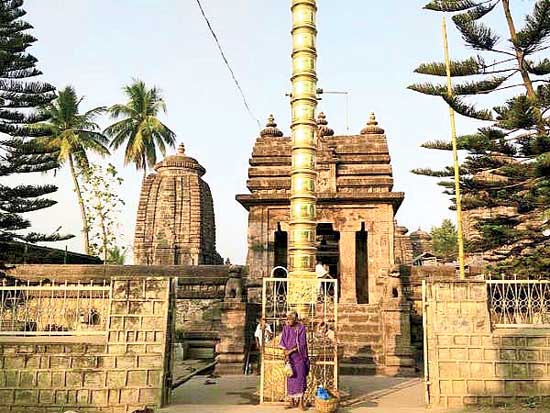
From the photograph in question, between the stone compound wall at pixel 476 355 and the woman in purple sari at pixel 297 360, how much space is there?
1690 mm

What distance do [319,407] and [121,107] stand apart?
29.3 meters

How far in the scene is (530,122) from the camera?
9383 mm

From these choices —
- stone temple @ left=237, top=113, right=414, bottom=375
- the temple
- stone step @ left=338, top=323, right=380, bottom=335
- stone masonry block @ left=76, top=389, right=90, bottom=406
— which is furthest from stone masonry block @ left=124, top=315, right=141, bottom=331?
the temple

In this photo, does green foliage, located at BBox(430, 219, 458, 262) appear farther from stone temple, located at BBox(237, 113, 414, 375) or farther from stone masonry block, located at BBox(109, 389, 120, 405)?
stone masonry block, located at BBox(109, 389, 120, 405)

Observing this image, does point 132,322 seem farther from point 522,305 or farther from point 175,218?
point 175,218

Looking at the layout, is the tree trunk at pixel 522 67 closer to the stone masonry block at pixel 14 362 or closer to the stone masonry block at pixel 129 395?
the stone masonry block at pixel 129 395

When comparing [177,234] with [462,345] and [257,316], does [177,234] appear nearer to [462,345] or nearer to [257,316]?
[257,316]

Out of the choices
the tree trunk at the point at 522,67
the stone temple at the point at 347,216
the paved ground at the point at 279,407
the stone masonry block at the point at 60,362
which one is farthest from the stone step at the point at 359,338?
the stone masonry block at the point at 60,362

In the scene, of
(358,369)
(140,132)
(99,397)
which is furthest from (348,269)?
(140,132)

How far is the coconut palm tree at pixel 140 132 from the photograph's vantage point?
1260 inches

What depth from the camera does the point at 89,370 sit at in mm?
7293

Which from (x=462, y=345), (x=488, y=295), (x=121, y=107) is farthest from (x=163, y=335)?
(x=121, y=107)

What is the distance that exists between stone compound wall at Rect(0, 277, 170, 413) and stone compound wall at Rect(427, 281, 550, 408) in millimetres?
3698

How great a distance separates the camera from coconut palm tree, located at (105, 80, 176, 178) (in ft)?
105
